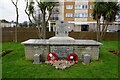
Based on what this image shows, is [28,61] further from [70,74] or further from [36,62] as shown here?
[70,74]

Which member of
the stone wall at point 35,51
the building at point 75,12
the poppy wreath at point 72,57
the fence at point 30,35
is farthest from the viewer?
the building at point 75,12

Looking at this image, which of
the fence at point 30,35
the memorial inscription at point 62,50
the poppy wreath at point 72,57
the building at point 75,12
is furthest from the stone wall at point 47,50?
the building at point 75,12

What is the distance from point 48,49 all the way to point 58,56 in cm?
94

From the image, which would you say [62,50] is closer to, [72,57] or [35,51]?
[72,57]

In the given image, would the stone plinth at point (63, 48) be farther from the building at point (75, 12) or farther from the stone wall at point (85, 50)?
the building at point (75, 12)

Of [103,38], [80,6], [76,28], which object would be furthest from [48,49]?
[80,6]

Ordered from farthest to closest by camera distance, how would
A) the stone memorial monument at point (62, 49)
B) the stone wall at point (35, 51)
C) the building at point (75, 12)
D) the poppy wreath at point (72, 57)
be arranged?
1. the building at point (75, 12)
2. the stone wall at point (35, 51)
3. the stone memorial monument at point (62, 49)
4. the poppy wreath at point (72, 57)

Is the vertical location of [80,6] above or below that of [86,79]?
above

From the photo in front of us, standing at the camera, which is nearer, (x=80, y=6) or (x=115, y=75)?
(x=115, y=75)

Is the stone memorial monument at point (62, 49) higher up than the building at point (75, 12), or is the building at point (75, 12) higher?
the building at point (75, 12)

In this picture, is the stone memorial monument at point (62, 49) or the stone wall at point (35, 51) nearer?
the stone memorial monument at point (62, 49)

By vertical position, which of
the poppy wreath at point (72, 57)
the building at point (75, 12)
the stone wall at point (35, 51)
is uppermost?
the building at point (75, 12)

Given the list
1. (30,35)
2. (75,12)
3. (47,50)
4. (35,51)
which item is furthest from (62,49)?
(75,12)

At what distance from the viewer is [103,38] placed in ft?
62.7
